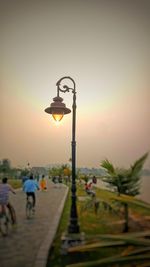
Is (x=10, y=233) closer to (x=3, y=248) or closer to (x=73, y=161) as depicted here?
(x=3, y=248)

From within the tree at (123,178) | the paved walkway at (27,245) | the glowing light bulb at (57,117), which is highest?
the glowing light bulb at (57,117)

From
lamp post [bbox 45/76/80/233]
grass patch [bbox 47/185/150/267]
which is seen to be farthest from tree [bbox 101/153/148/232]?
lamp post [bbox 45/76/80/233]

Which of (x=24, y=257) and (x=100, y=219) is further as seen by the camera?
(x=100, y=219)

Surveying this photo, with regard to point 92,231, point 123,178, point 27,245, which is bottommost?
point 27,245

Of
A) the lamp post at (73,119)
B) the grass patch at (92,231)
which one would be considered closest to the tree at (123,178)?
the grass patch at (92,231)

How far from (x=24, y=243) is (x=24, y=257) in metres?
1.44

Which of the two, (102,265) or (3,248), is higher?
(102,265)

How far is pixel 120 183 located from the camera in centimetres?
1029

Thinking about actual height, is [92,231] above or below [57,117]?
below

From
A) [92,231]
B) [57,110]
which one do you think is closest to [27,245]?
[92,231]

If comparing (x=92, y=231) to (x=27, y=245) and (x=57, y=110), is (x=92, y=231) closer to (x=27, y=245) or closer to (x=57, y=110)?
(x=27, y=245)

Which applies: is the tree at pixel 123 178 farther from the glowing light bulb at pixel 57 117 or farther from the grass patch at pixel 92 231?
the glowing light bulb at pixel 57 117

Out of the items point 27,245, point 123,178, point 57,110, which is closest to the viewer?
point 27,245

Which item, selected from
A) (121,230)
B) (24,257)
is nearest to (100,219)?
(121,230)
